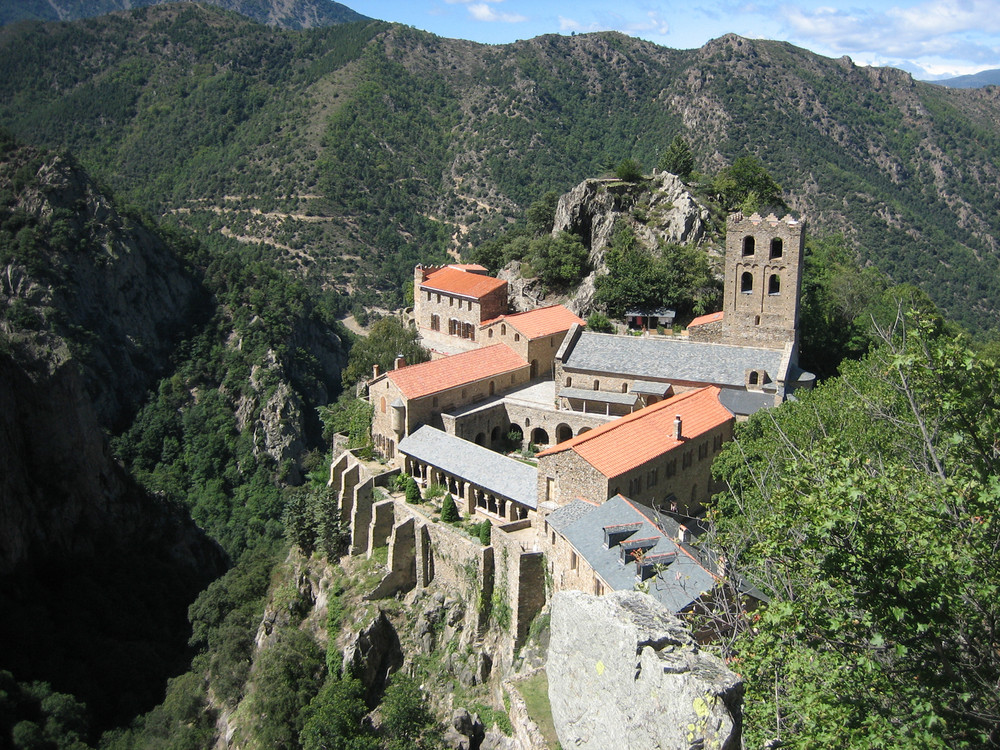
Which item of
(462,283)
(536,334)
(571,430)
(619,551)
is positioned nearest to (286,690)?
(571,430)

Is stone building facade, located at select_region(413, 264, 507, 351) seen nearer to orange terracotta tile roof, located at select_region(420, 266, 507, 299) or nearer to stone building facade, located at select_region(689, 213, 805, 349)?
orange terracotta tile roof, located at select_region(420, 266, 507, 299)

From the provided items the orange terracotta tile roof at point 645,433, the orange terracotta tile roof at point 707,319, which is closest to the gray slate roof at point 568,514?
the orange terracotta tile roof at point 645,433

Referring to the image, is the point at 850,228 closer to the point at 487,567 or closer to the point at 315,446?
the point at 315,446

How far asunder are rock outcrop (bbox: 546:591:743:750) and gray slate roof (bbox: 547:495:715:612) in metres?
11.4

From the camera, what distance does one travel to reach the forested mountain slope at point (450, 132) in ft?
455

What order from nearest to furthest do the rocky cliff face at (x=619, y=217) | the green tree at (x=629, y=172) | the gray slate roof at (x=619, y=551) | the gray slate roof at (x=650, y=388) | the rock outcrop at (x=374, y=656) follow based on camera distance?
1. the gray slate roof at (x=619, y=551)
2. the rock outcrop at (x=374, y=656)
3. the gray slate roof at (x=650, y=388)
4. the rocky cliff face at (x=619, y=217)
5. the green tree at (x=629, y=172)

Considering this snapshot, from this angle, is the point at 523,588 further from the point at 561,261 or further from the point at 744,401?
the point at 561,261

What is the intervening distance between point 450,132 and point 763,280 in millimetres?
129104

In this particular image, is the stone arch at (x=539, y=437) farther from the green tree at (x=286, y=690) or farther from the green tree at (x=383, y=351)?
the green tree at (x=286, y=690)

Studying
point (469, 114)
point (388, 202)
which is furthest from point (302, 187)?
point (469, 114)

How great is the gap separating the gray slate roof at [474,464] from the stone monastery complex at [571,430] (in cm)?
8

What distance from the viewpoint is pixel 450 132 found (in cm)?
16738

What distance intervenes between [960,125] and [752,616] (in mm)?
184768

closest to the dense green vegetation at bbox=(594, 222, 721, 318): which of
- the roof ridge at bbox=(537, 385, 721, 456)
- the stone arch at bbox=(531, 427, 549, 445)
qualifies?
the roof ridge at bbox=(537, 385, 721, 456)
